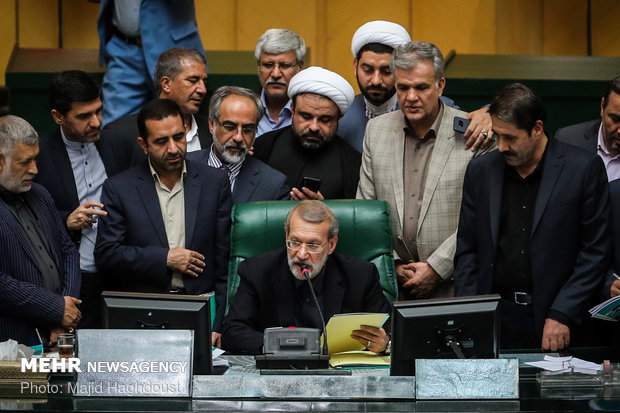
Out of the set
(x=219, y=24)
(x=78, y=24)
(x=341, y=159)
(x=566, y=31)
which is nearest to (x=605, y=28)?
(x=566, y=31)

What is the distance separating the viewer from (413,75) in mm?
4207

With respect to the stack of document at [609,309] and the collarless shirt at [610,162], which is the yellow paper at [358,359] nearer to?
the stack of document at [609,309]

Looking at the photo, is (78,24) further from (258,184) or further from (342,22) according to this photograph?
(258,184)

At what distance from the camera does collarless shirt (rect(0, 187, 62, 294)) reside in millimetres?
3924

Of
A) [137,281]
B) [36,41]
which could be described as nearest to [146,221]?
[137,281]

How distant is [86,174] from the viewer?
4.37 m

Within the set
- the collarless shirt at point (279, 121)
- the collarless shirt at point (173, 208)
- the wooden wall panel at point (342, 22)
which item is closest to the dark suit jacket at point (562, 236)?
the collarless shirt at point (173, 208)

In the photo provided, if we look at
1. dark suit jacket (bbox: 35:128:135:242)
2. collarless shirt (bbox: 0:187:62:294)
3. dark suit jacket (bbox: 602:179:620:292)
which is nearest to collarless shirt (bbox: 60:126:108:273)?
dark suit jacket (bbox: 35:128:135:242)

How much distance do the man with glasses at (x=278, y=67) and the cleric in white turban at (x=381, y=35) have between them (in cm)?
32

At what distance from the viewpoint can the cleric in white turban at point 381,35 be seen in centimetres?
472

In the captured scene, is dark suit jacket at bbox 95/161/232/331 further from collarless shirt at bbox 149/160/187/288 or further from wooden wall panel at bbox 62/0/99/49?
wooden wall panel at bbox 62/0/99/49

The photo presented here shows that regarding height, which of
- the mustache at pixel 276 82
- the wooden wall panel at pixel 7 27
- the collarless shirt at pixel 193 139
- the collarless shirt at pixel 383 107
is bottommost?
the collarless shirt at pixel 193 139

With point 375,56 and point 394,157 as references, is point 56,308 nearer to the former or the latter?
point 394,157

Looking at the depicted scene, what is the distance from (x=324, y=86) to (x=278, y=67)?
0.52 meters
